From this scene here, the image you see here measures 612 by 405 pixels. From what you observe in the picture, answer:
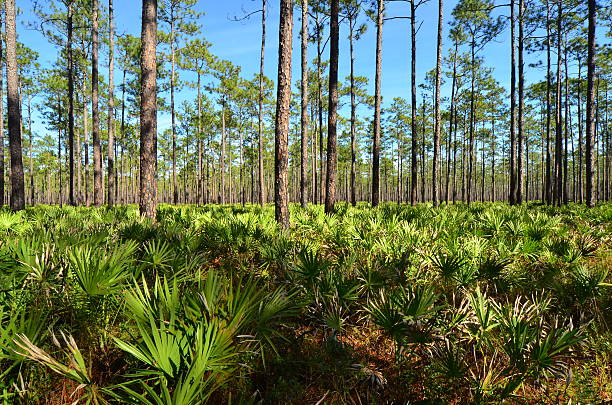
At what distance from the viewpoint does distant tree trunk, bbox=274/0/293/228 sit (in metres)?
7.55

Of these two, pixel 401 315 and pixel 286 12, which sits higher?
pixel 286 12

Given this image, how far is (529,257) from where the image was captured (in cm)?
477

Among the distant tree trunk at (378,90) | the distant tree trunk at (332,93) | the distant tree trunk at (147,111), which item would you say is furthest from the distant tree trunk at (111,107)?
the distant tree trunk at (378,90)

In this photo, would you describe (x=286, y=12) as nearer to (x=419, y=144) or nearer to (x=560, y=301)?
(x=560, y=301)

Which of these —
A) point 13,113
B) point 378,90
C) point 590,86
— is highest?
point 378,90

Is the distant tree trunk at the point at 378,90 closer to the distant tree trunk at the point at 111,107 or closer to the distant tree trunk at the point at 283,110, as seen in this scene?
the distant tree trunk at the point at 283,110

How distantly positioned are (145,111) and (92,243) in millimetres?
6485

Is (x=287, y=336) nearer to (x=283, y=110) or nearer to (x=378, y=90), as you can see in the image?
(x=283, y=110)

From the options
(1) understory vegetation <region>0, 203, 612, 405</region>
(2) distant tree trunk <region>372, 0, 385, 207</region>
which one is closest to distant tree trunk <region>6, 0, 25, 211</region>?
(1) understory vegetation <region>0, 203, 612, 405</region>

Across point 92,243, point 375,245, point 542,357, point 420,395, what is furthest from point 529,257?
point 92,243

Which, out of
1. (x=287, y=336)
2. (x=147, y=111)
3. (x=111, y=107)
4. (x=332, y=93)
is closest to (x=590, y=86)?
(x=332, y=93)

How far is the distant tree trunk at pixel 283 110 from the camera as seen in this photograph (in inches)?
297

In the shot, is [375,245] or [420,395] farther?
[375,245]

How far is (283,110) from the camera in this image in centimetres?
794
